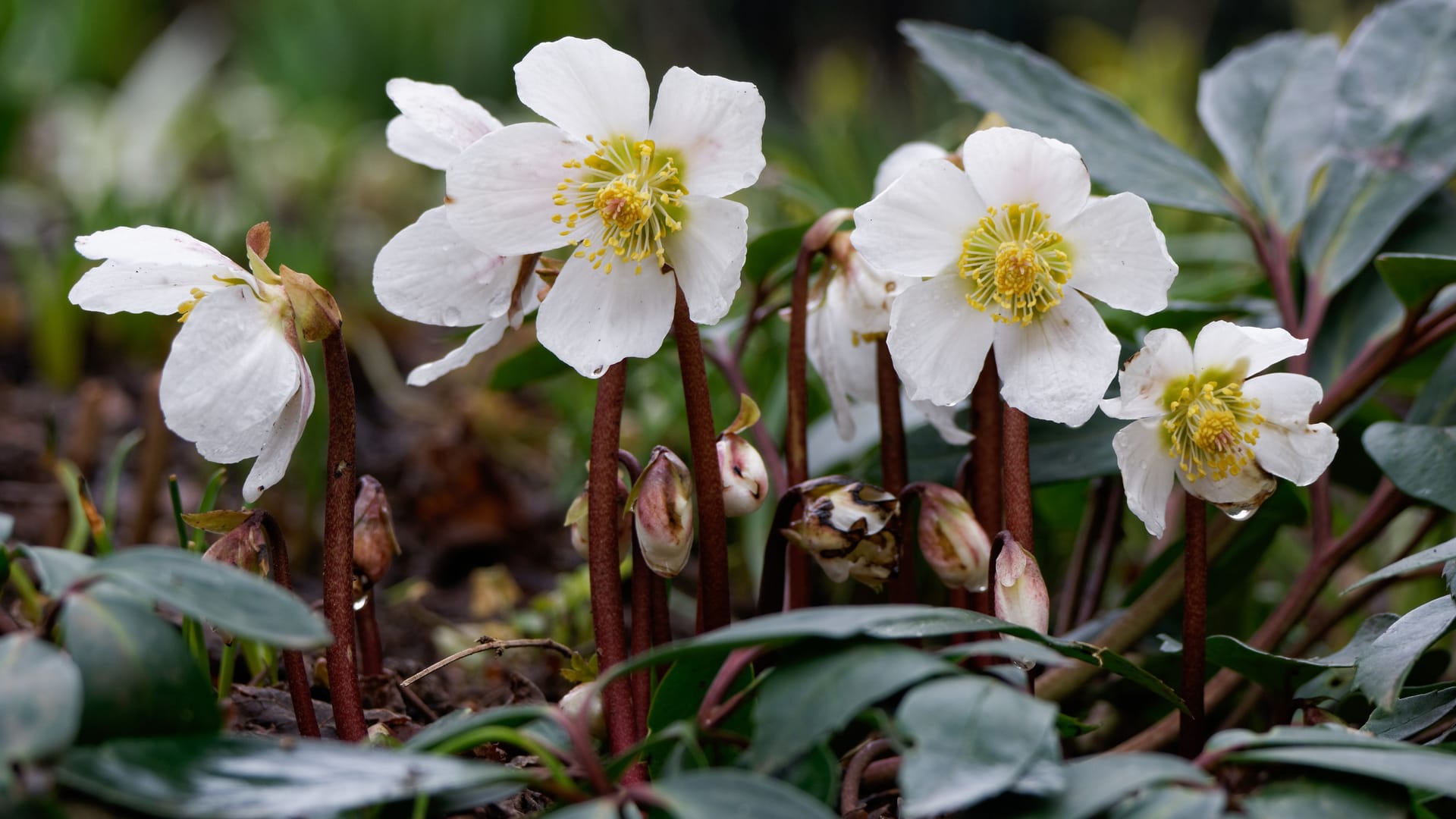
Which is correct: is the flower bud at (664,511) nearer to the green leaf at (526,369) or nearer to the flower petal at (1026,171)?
the flower petal at (1026,171)

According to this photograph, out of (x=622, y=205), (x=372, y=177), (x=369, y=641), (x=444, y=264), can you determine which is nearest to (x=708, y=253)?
(x=622, y=205)

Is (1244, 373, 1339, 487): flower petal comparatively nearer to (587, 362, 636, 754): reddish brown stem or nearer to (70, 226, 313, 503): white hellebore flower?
(587, 362, 636, 754): reddish brown stem

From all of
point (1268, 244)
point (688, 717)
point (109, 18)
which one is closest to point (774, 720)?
point (688, 717)

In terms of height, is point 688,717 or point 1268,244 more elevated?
point 1268,244

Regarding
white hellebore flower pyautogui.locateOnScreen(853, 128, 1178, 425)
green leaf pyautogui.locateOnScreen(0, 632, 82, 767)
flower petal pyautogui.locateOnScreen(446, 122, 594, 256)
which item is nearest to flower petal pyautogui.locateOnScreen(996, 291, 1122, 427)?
white hellebore flower pyautogui.locateOnScreen(853, 128, 1178, 425)

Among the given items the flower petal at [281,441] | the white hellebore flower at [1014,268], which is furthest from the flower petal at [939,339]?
the flower petal at [281,441]

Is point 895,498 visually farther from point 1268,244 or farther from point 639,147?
point 1268,244
